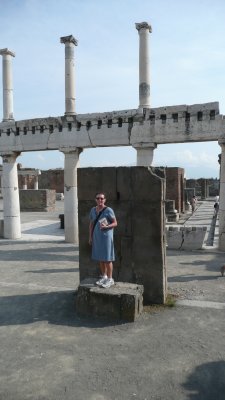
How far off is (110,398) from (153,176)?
4.31 meters

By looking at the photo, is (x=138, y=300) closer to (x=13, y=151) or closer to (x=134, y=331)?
(x=134, y=331)

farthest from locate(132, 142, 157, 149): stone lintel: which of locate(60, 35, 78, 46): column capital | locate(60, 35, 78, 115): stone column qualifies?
locate(60, 35, 78, 46): column capital

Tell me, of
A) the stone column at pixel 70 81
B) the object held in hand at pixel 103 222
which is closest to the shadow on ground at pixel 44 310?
the object held in hand at pixel 103 222

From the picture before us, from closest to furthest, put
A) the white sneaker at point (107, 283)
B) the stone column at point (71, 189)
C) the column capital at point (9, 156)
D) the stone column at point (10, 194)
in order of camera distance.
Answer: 1. the white sneaker at point (107, 283)
2. the stone column at point (71, 189)
3. the column capital at point (9, 156)
4. the stone column at point (10, 194)

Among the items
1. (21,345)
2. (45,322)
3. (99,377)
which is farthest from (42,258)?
(99,377)

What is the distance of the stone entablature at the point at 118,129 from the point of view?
39.8ft

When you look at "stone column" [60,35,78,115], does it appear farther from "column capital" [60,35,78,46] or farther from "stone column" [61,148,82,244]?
"stone column" [61,148,82,244]

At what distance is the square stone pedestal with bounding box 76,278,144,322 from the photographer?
20.1 feet

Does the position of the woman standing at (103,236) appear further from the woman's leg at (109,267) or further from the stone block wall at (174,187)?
the stone block wall at (174,187)

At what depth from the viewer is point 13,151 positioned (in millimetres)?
15469

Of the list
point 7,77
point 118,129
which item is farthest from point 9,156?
point 118,129

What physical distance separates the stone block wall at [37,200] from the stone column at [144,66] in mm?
19731

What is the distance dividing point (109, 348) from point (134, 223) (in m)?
2.87

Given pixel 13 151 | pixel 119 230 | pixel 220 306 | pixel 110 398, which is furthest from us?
pixel 13 151
